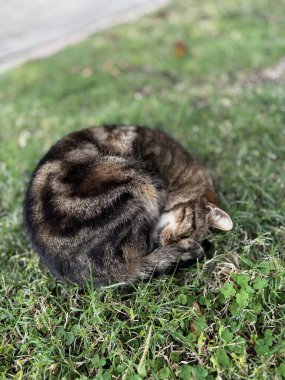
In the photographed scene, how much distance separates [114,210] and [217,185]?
4.00 ft

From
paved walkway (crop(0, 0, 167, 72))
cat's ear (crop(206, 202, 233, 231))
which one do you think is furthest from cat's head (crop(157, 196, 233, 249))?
paved walkway (crop(0, 0, 167, 72))

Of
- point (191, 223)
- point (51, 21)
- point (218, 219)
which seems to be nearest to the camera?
point (218, 219)

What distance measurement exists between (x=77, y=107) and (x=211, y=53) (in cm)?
200

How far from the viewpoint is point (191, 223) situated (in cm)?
275

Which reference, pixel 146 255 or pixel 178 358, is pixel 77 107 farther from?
pixel 178 358

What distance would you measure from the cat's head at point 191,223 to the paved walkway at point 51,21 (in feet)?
14.0

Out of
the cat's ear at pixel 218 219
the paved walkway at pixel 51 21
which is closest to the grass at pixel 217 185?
the cat's ear at pixel 218 219

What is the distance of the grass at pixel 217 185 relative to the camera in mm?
2158

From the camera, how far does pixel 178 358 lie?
2135 mm

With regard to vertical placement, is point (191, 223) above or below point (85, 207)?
below

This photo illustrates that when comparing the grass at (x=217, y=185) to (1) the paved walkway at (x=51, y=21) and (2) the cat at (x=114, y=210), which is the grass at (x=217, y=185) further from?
(1) the paved walkway at (x=51, y=21)

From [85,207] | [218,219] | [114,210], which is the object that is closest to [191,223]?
[218,219]

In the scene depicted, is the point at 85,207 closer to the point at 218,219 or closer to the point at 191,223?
the point at 191,223

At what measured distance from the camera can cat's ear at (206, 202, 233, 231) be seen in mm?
2592
